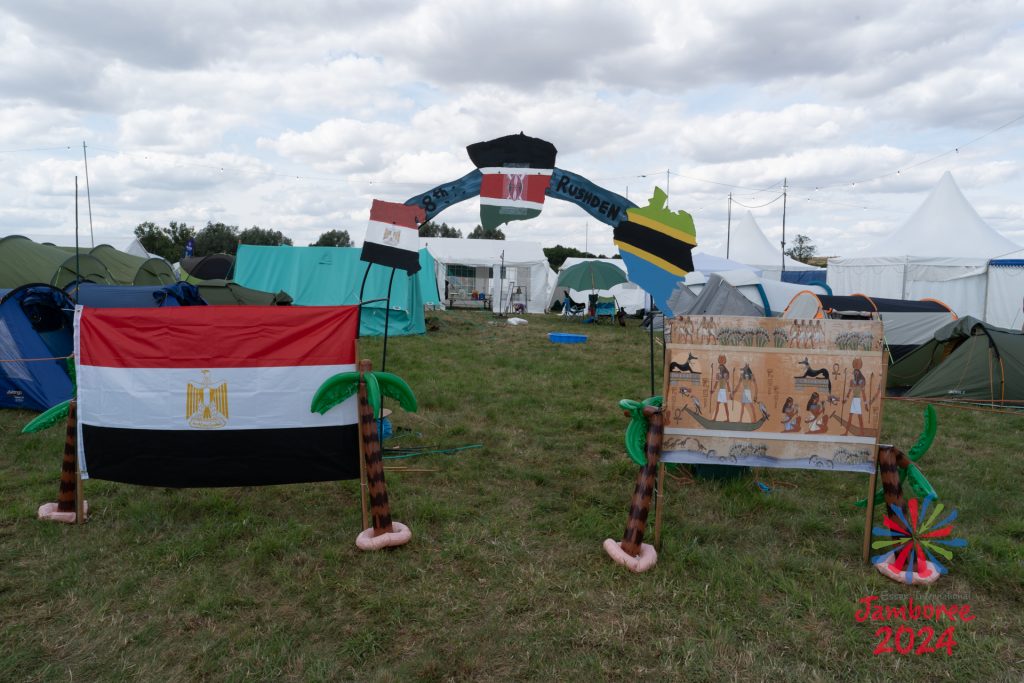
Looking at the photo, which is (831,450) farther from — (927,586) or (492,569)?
(492,569)

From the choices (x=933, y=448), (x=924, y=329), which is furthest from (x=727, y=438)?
(x=924, y=329)

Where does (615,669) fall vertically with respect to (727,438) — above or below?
below

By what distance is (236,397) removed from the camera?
12.2 ft

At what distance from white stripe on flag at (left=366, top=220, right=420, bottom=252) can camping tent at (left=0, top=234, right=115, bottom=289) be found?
8414 mm

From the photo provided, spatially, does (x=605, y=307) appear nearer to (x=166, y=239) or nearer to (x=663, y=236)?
(x=663, y=236)

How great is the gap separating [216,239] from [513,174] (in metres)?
49.5

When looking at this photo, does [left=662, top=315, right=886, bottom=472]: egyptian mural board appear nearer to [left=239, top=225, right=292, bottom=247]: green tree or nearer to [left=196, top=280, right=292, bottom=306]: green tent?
[left=196, top=280, right=292, bottom=306]: green tent

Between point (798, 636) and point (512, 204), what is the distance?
3430mm

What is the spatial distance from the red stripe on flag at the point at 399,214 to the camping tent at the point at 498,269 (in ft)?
57.3

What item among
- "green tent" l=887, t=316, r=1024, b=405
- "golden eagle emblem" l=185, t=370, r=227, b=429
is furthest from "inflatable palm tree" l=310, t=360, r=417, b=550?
"green tent" l=887, t=316, r=1024, b=405

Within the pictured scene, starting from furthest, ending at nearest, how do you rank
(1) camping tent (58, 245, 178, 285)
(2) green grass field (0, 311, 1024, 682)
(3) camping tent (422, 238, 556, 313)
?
(3) camping tent (422, 238, 556, 313), (1) camping tent (58, 245, 178, 285), (2) green grass field (0, 311, 1024, 682)

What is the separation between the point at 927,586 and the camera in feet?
10.7

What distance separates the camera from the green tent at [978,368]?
7551 millimetres

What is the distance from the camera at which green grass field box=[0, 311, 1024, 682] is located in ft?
8.68
